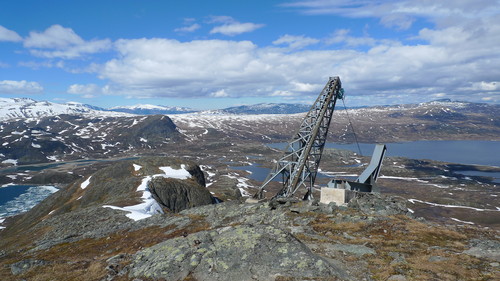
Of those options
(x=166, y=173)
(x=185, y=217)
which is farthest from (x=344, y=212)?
(x=166, y=173)

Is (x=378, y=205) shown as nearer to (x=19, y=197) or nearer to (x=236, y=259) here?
(x=236, y=259)

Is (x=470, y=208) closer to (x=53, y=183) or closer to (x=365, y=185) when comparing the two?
(x=365, y=185)

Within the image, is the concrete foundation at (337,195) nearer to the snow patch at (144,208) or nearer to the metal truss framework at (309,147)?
the metal truss framework at (309,147)

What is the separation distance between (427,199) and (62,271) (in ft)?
552

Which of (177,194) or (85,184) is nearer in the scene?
(177,194)

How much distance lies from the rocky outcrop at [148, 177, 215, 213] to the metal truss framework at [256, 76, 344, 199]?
2748cm

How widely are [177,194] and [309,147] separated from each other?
37.8 metres

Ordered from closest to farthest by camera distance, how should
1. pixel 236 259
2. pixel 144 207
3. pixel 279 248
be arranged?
pixel 236 259
pixel 279 248
pixel 144 207

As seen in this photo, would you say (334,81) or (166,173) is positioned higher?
(334,81)

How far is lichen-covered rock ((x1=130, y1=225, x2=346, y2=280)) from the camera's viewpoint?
1697 centimetres

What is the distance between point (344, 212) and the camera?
3247 centimetres

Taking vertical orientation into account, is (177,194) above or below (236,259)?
below

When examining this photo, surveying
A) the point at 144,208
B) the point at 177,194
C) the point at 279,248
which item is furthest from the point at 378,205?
the point at 177,194

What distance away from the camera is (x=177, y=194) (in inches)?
2872
